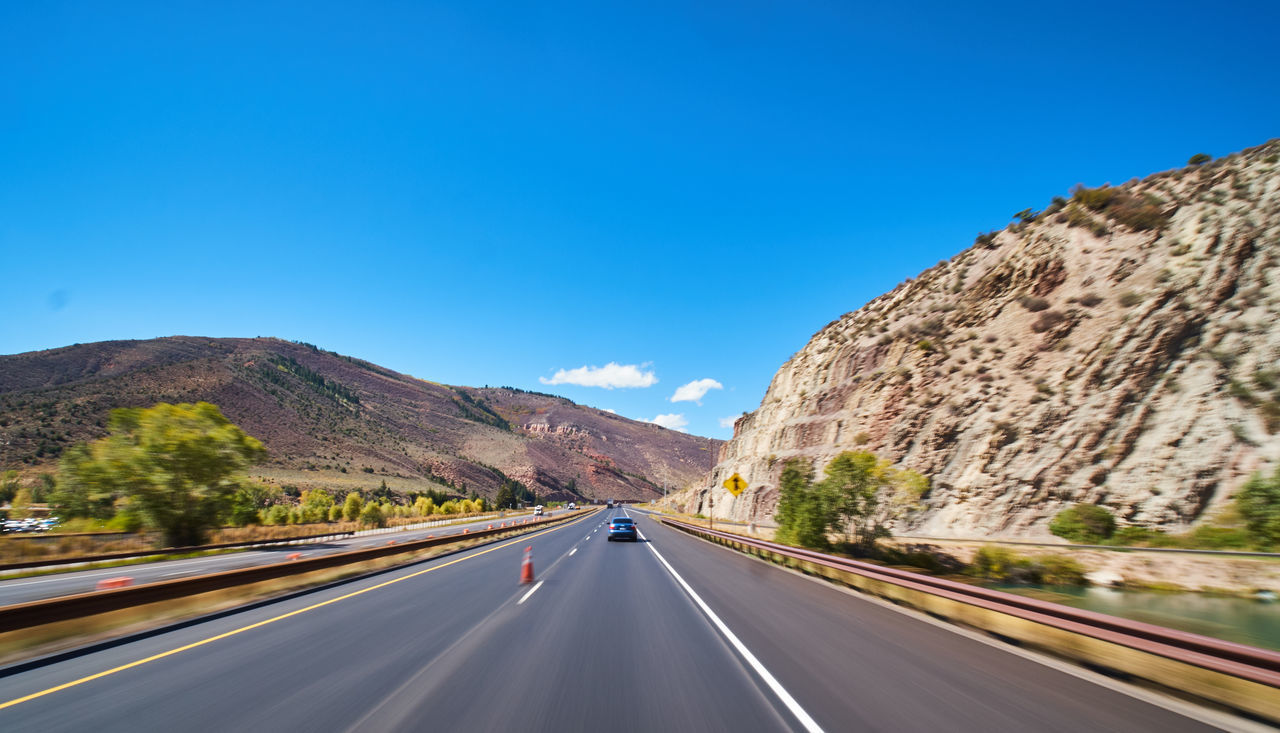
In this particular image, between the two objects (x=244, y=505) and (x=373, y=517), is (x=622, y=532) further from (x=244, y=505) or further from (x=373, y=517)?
(x=373, y=517)

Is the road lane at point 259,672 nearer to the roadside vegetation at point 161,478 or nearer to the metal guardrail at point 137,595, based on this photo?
the metal guardrail at point 137,595

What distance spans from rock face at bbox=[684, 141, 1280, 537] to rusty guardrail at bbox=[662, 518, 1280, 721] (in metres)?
19.2

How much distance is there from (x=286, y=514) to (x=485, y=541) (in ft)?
106

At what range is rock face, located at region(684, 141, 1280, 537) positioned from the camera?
23391 millimetres

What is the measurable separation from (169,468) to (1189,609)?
137 feet

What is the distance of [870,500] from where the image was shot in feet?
79.9

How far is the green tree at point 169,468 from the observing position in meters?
30.5

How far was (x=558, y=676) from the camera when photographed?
5.95 metres

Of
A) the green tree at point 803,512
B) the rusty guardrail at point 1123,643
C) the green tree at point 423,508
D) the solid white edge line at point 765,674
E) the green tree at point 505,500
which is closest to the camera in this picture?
the solid white edge line at point 765,674

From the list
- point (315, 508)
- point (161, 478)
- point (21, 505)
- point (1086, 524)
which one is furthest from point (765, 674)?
point (21, 505)

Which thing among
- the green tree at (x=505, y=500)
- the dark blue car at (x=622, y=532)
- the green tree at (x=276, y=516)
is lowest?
the green tree at (x=276, y=516)

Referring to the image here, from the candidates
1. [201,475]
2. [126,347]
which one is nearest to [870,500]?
[201,475]

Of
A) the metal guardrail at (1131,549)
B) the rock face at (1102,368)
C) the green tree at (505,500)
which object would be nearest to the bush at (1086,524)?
the metal guardrail at (1131,549)

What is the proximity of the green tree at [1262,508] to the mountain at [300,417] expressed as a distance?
77.8 meters
